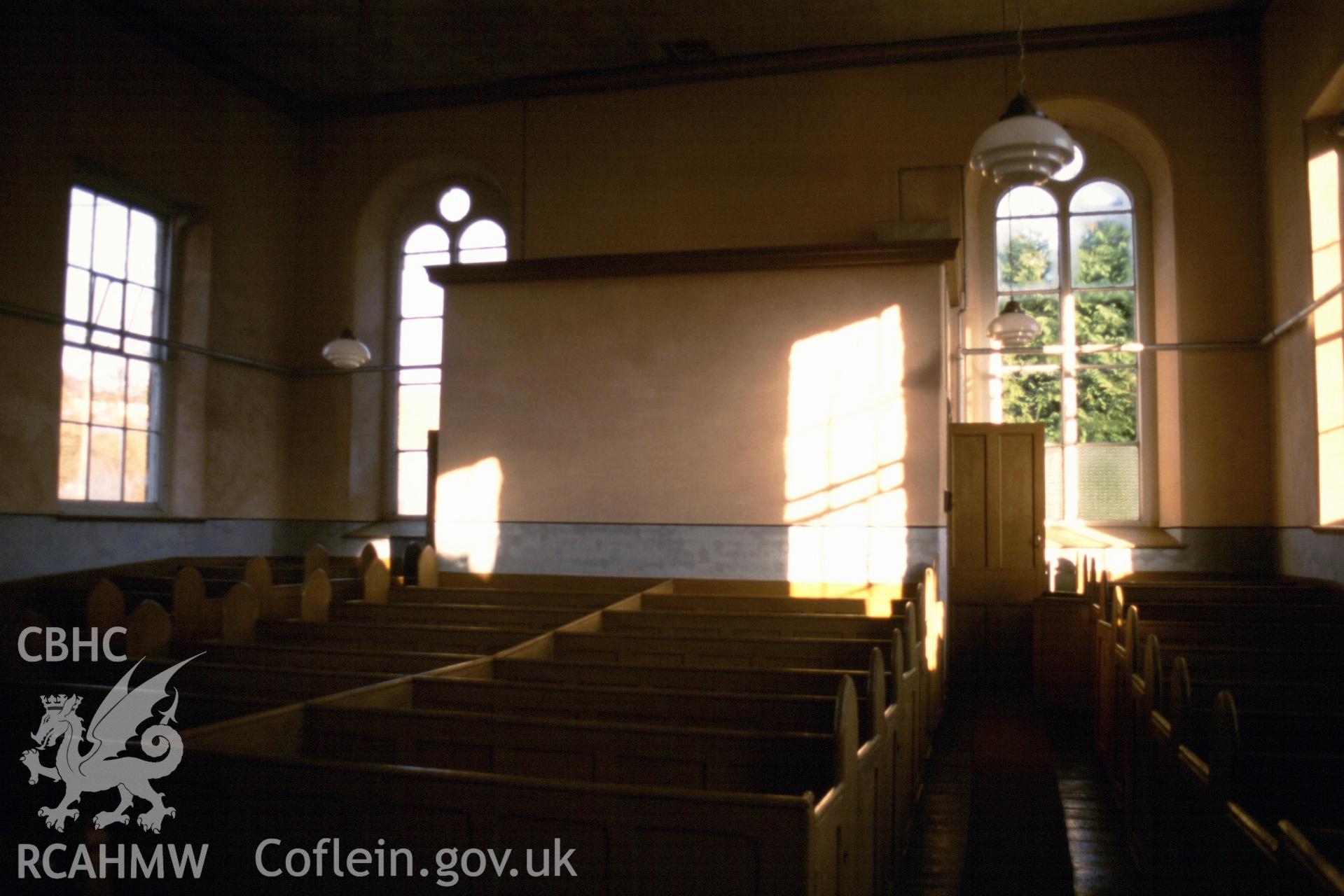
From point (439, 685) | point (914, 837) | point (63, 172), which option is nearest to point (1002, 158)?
point (914, 837)

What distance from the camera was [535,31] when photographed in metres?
9.03

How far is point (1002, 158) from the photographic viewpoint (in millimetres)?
4629

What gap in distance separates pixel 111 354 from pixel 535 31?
4770 mm

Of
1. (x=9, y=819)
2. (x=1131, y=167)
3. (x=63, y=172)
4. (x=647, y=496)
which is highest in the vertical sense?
(x=1131, y=167)

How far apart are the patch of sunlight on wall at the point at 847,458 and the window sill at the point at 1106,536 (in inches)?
116

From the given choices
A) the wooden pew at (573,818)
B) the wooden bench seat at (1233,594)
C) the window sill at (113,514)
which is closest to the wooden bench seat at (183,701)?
the wooden pew at (573,818)

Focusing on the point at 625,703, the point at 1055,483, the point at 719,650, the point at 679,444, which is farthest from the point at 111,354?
the point at 1055,483

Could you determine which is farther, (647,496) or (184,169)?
(184,169)

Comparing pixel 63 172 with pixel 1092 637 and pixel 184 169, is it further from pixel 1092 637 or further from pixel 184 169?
pixel 1092 637

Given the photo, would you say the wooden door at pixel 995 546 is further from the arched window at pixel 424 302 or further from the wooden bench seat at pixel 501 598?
the arched window at pixel 424 302

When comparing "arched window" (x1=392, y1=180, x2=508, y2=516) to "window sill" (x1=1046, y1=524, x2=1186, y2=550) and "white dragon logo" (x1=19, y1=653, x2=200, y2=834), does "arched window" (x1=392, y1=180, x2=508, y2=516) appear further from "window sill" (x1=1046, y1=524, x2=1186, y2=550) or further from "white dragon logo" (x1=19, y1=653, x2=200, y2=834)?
"white dragon logo" (x1=19, y1=653, x2=200, y2=834)

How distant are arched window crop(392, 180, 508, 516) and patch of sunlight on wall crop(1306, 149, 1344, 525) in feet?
23.9

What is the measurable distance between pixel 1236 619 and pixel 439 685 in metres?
4.42

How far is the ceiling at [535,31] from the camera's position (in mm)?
8469
